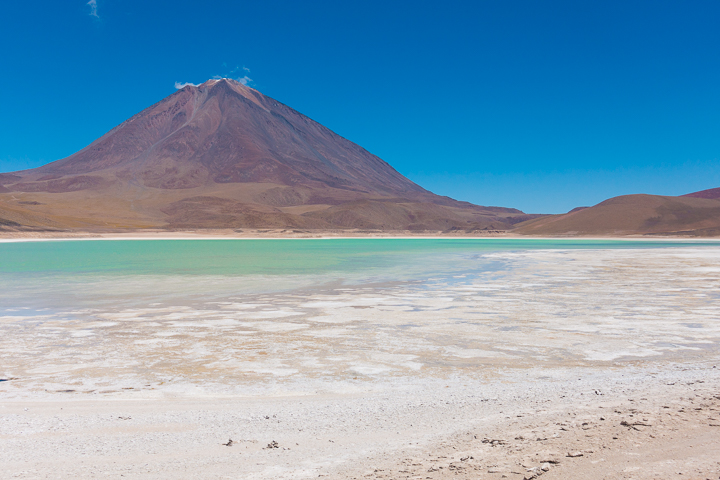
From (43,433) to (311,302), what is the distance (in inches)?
308

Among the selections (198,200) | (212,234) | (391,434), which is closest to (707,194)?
(198,200)

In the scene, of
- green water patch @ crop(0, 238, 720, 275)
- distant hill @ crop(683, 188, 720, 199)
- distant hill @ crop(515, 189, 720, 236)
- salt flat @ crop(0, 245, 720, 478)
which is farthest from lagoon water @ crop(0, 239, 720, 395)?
distant hill @ crop(683, 188, 720, 199)

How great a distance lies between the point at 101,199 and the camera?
142 meters

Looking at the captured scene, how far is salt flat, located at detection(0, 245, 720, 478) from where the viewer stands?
12.3 feet

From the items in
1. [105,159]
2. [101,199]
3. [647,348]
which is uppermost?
[105,159]

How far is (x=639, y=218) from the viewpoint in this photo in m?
109

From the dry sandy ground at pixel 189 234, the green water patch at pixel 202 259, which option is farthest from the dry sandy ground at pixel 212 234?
the green water patch at pixel 202 259

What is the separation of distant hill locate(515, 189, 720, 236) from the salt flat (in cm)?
9585

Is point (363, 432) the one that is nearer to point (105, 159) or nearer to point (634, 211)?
point (634, 211)

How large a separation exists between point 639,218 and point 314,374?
117649 mm

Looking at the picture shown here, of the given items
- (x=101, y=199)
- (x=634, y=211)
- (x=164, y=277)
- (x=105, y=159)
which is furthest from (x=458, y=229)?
(x=105, y=159)

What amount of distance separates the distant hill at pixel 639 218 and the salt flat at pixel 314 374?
→ 9585 centimetres

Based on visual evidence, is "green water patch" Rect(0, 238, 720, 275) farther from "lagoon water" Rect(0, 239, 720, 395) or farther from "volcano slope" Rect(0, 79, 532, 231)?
"volcano slope" Rect(0, 79, 532, 231)

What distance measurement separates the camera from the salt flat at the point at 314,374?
376cm
